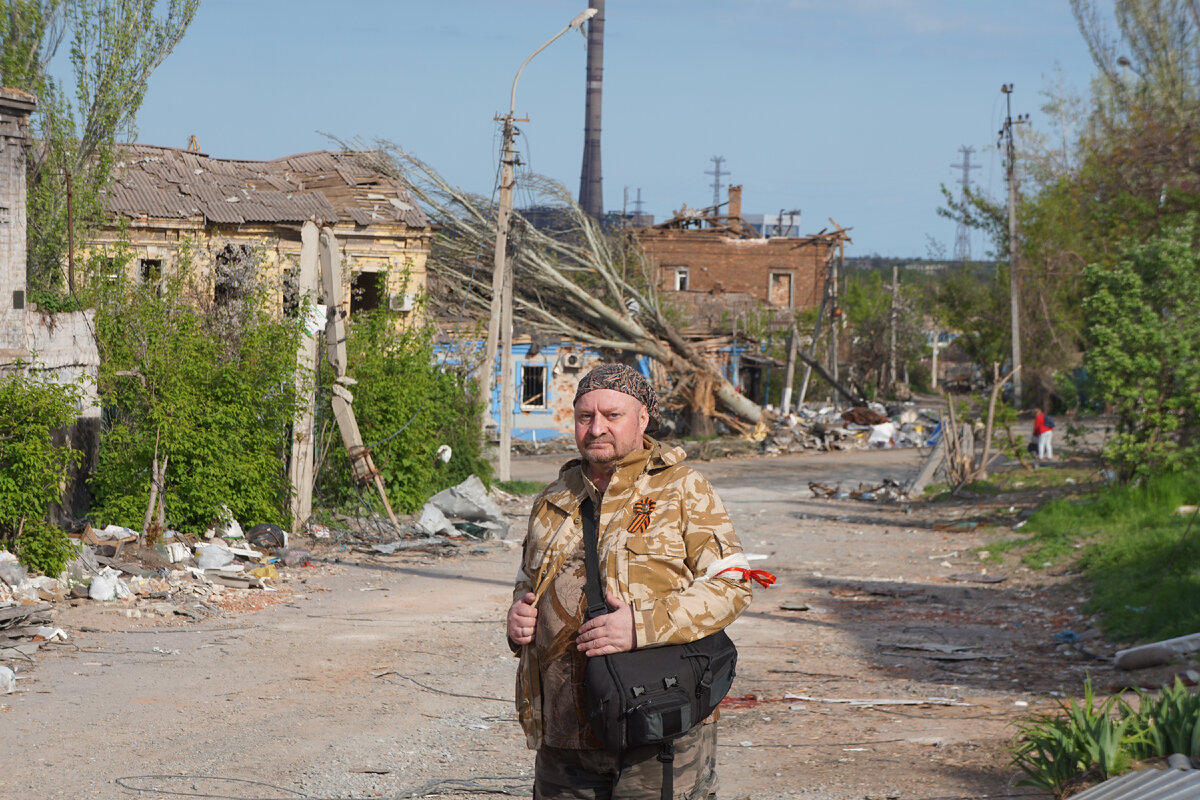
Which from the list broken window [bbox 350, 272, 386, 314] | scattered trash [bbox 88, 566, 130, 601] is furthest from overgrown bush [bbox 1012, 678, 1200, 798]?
broken window [bbox 350, 272, 386, 314]

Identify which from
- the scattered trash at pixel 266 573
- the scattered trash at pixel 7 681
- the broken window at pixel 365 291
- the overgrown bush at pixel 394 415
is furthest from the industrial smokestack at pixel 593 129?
the scattered trash at pixel 7 681

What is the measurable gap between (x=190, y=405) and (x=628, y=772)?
377 inches

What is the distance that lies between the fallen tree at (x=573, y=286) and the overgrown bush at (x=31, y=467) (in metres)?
18.2

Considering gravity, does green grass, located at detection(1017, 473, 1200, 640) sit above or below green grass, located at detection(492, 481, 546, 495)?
above

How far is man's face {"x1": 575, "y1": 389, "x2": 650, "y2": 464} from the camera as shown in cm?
324

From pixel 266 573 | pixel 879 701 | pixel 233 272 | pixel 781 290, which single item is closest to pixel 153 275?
pixel 233 272

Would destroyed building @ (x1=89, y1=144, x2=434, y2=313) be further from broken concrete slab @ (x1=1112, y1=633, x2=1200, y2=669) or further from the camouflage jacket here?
the camouflage jacket

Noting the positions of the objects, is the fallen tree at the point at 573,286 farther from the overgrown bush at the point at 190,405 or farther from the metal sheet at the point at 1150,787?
the metal sheet at the point at 1150,787

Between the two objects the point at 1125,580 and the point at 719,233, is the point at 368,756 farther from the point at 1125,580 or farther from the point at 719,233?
the point at 719,233

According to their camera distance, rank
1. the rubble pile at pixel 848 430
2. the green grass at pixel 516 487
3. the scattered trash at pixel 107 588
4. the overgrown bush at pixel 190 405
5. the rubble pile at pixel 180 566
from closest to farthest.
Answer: the rubble pile at pixel 180 566 → the scattered trash at pixel 107 588 → the overgrown bush at pixel 190 405 → the green grass at pixel 516 487 → the rubble pile at pixel 848 430

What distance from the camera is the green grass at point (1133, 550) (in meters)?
8.85

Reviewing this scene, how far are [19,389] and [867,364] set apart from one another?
138 feet

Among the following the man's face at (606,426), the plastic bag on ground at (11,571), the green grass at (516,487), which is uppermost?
the man's face at (606,426)

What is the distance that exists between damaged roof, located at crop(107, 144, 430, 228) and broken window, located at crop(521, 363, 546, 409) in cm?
807
